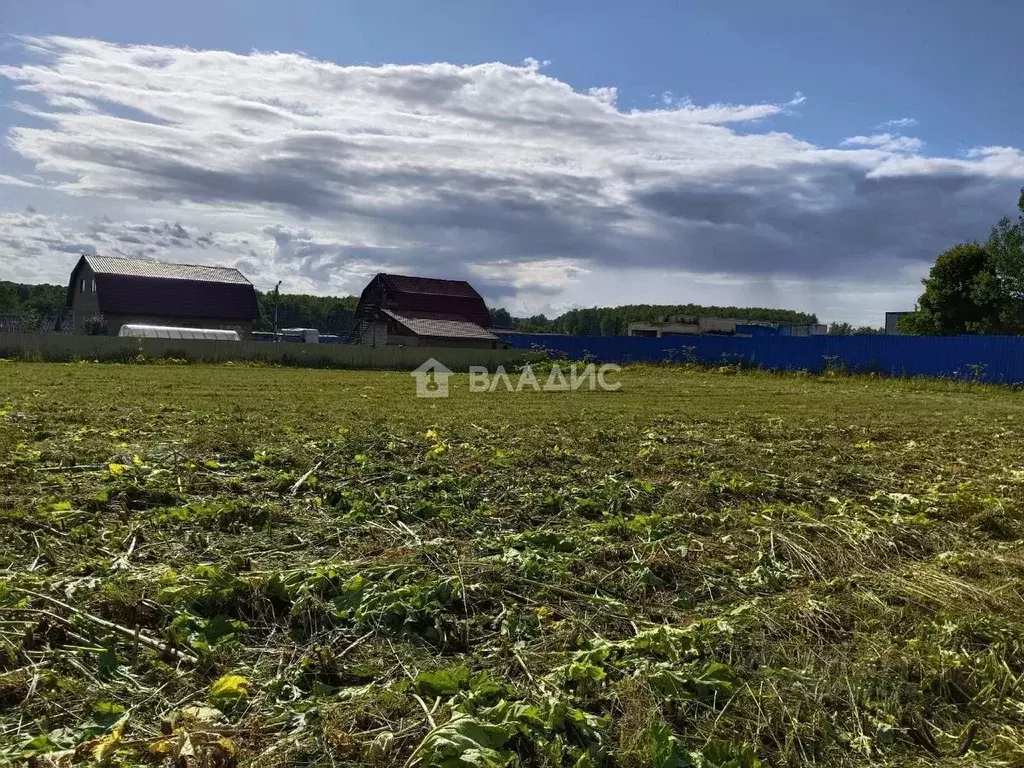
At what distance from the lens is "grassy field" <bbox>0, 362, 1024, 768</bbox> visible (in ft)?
8.77

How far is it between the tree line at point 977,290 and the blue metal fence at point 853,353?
7.33 meters

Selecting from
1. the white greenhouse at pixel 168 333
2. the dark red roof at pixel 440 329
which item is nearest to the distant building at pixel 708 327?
the dark red roof at pixel 440 329

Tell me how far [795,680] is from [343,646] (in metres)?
1.85

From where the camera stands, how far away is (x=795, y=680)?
3.08 m

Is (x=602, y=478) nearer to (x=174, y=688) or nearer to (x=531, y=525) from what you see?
(x=531, y=525)

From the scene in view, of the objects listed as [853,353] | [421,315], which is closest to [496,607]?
[853,353]

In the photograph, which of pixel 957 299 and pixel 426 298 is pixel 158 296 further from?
pixel 957 299

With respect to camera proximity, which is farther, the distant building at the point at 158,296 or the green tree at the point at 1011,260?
the distant building at the point at 158,296

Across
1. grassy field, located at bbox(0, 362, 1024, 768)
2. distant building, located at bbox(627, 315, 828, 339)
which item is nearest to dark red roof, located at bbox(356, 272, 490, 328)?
distant building, located at bbox(627, 315, 828, 339)

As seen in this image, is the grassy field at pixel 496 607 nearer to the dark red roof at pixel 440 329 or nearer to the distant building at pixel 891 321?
the dark red roof at pixel 440 329

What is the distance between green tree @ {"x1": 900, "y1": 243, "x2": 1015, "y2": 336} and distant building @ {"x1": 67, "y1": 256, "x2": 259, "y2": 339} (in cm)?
3536

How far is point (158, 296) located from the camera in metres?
42.4

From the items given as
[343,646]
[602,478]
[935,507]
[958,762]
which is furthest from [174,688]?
[935,507]

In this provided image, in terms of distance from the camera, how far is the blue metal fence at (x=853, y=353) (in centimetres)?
2388
